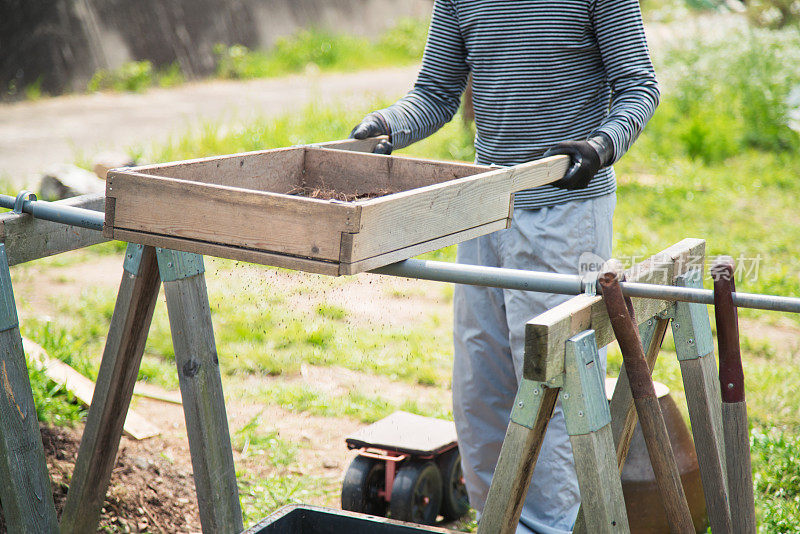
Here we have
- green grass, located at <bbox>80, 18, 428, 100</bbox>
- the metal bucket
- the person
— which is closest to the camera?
the person

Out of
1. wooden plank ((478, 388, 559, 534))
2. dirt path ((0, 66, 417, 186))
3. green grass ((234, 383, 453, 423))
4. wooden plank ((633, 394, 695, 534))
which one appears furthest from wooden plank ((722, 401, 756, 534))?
dirt path ((0, 66, 417, 186))

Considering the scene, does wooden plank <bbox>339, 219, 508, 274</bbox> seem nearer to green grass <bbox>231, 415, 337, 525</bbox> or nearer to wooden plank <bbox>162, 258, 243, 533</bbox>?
wooden plank <bbox>162, 258, 243, 533</bbox>

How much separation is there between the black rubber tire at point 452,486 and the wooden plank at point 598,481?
1328mm

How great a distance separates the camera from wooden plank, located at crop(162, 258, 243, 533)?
212cm

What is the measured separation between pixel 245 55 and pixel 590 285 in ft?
36.4

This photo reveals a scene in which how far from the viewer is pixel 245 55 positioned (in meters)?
12.0

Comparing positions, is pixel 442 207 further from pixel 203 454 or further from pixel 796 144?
pixel 796 144

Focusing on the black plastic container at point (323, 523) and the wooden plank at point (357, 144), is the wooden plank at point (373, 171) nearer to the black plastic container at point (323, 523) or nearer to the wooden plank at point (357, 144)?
the wooden plank at point (357, 144)

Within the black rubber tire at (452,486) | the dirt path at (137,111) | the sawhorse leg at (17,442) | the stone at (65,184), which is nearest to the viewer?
the sawhorse leg at (17,442)

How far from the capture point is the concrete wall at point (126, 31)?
9.56m

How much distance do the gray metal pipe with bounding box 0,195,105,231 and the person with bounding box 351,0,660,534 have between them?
723 mm

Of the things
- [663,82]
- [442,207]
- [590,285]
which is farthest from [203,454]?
[663,82]

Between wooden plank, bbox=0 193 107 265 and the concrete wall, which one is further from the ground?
the concrete wall

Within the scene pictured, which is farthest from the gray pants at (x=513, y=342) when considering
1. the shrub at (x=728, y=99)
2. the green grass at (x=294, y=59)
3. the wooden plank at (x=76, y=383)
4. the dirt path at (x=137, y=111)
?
the green grass at (x=294, y=59)
